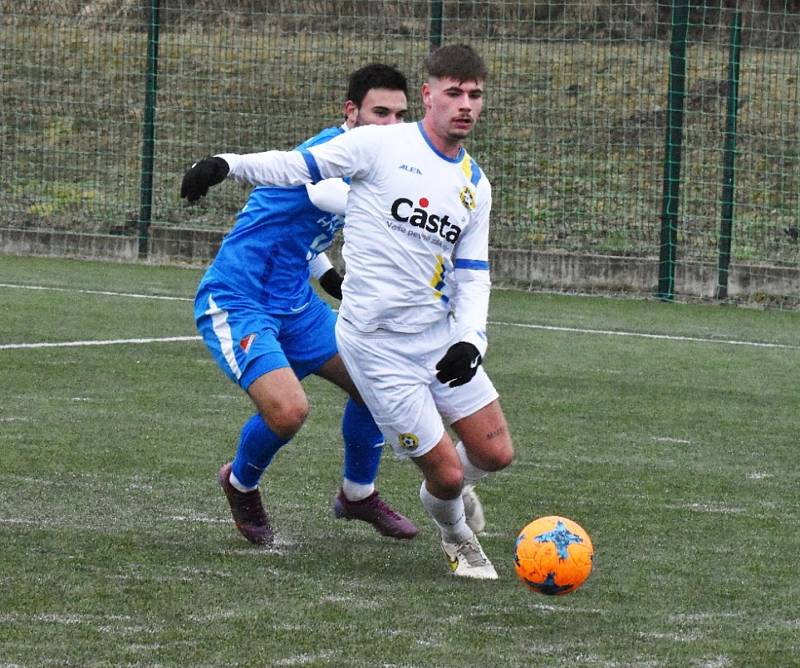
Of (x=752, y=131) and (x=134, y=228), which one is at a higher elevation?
(x=752, y=131)

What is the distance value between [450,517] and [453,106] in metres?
1.31

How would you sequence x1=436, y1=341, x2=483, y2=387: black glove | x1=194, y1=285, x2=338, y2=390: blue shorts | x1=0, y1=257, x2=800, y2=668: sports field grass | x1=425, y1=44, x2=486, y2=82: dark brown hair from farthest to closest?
1. x1=194, y1=285, x2=338, y2=390: blue shorts
2. x1=425, y1=44, x2=486, y2=82: dark brown hair
3. x1=436, y1=341, x2=483, y2=387: black glove
4. x1=0, y1=257, x2=800, y2=668: sports field grass

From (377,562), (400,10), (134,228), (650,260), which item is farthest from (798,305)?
(377,562)

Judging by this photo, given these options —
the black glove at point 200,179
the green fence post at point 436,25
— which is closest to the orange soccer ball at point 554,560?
the black glove at point 200,179

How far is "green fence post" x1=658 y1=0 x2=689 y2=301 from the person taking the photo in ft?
50.7

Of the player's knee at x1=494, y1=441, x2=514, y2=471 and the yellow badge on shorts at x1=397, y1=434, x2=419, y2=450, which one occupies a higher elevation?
the yellow badge on shorts at x1=397, y1=434, x2=419, y2=450

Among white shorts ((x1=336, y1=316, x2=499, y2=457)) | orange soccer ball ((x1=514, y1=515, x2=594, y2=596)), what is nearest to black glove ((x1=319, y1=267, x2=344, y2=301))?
white shorts ((x1=336, y1=316, x2=499, y2=457))

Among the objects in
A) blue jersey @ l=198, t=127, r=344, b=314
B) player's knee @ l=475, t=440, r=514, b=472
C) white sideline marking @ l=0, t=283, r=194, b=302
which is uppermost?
blue jersey @ l=198, t=127, r=344, b=314

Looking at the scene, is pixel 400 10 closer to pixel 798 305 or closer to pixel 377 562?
pixel 798 305

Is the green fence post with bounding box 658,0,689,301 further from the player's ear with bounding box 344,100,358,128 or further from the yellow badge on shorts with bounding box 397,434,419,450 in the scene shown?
the yellow badge on shorts with bounding box 397,434,419,450

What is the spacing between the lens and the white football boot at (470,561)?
5.32 m

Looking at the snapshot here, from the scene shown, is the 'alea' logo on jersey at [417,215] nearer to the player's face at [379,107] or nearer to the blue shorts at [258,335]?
the player's face at [379,107]

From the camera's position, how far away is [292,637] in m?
4.46

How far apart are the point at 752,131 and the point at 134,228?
20.5ft
